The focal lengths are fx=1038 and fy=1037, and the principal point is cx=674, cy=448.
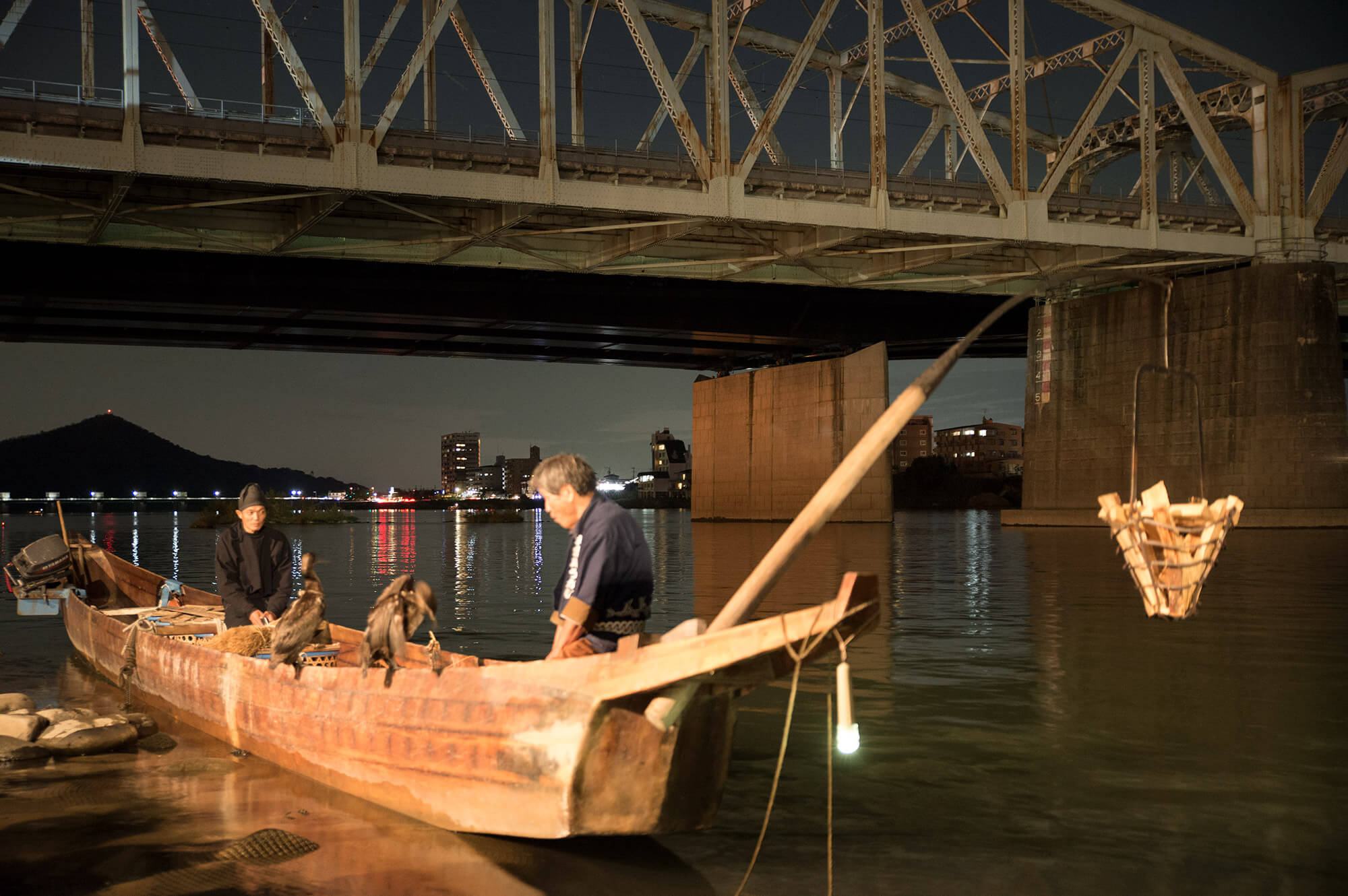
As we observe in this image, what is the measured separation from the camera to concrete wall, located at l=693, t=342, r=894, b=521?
56.2 metres

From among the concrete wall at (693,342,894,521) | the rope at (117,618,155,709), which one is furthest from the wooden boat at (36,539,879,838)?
the concrete wall at (693,342,894,521)

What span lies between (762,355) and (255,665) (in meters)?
58.6

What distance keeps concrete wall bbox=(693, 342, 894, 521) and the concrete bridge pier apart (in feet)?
30.4

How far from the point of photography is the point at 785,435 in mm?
60938

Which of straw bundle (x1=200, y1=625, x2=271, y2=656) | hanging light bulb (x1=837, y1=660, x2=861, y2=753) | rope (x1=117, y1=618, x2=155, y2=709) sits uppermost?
hanging light bulb (x1=837, y1=660, x2=861, y2=753)

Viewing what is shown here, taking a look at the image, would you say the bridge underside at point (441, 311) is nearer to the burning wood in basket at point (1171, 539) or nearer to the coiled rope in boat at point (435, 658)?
the coiled rope in boat at point (435, 658)

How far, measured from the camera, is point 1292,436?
39812 mm

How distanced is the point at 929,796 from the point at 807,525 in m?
2.97

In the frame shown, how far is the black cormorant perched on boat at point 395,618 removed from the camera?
6543 mm

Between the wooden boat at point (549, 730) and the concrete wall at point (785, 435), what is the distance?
47522 mm

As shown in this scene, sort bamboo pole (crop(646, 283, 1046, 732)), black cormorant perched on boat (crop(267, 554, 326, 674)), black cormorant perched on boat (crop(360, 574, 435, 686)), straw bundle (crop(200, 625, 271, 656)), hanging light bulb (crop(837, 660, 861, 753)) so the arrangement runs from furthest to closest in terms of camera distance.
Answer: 1. straw bundle (crop(200, 625, 271, 656))
2. black cormorant perched on boat (crop(267, 554, 326, 674))
3. black cormorant perched on boat (crop(360, 574, 435, 686))
4. bamboo pole (crop(646, 283, 1046, 732))
5. hanging light bulb (crop(837, 660, 861, 753))

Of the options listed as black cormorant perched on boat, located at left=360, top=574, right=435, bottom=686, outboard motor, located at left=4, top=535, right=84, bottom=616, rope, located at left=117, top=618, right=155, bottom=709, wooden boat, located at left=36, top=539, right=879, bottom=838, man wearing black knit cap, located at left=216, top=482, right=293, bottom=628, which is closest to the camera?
wooden boat, located at left=36, top=539, right=879, bottom=838

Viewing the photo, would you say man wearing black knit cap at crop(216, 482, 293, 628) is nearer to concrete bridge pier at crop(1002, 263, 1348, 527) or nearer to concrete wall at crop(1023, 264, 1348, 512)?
concrete wall at crop(1023, 264, 1348, 512)

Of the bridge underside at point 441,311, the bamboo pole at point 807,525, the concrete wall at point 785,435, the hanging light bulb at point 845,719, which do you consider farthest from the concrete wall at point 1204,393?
the hanging light bulb at point 845,719
